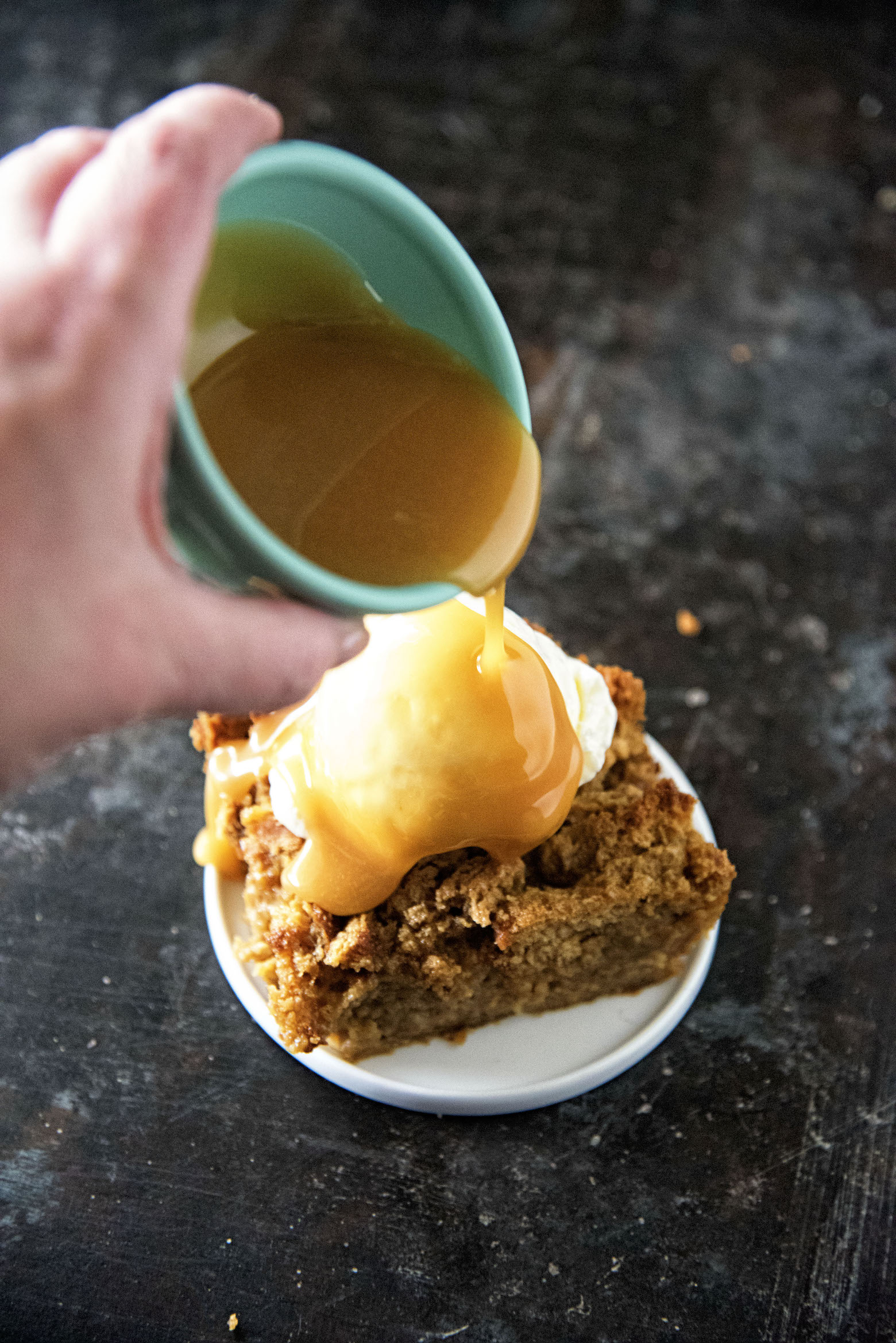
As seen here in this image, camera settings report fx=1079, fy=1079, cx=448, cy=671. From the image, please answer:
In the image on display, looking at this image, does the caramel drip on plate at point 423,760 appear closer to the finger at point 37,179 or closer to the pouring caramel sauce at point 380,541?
the pouring caramel sauce at point 380,541

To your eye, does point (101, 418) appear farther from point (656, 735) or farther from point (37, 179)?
Result: point (656, 735)

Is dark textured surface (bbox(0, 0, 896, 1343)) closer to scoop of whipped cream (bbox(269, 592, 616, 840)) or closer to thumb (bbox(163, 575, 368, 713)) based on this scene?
scoop of whipped cream (bbox(269, 592, 616, 840))

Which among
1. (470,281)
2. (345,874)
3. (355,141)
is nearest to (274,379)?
(470,281)

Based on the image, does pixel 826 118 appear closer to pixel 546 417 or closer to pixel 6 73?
pixel 546 417

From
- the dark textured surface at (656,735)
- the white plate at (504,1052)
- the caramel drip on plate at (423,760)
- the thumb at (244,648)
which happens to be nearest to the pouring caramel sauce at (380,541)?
the caramel drip on plate at (423,760)

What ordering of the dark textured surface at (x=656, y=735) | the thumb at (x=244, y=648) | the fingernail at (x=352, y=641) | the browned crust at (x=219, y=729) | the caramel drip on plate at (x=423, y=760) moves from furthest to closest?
the browned crust at (x=219, y=729)
the dark textured surface at (x=656, y=735)
the caramel drip on plate at (x=423, y=760)
the fingernail at (x=352, y=641)
the thumb at (x=244, y=648)

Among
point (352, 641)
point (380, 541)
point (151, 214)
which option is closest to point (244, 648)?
point (352, 641)

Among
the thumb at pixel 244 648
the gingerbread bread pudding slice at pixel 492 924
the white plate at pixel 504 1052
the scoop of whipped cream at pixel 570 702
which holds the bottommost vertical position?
the white plate at pixel 504 1052
